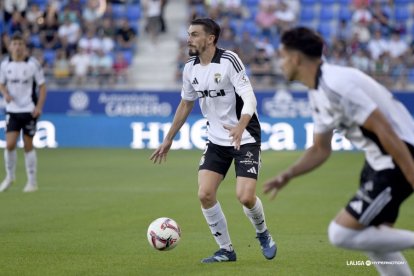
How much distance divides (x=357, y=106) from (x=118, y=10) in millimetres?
27464

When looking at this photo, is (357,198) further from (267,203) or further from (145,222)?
(267,203)

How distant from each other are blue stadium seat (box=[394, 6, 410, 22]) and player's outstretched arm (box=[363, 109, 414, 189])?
83.8 feet

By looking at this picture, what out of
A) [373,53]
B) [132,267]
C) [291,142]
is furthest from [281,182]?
[373,53]

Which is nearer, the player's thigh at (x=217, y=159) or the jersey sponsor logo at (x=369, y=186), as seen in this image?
the jersey sponsor logo at (x=369, y=186)

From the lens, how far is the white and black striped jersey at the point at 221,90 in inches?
368

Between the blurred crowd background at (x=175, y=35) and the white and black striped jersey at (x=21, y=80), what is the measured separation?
40.1 feet

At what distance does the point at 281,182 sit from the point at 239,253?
3426 millimetres

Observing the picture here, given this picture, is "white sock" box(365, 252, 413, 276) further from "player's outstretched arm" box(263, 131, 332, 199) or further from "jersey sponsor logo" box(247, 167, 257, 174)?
"jersey sponsor logo" box(247, 167, 257, 174)

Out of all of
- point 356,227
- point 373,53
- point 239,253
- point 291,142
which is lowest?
point 291,142

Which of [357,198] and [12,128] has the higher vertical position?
[357,198]

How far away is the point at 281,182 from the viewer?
6.66 meters

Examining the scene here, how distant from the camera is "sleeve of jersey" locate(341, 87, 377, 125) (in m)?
6.23

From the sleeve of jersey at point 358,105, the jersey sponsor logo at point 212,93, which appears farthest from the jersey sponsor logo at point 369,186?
the jersey sponsor logo at point 212,93

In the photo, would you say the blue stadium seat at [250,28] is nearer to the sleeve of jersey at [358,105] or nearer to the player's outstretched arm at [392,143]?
the sleeve of jersey at [358,105]
